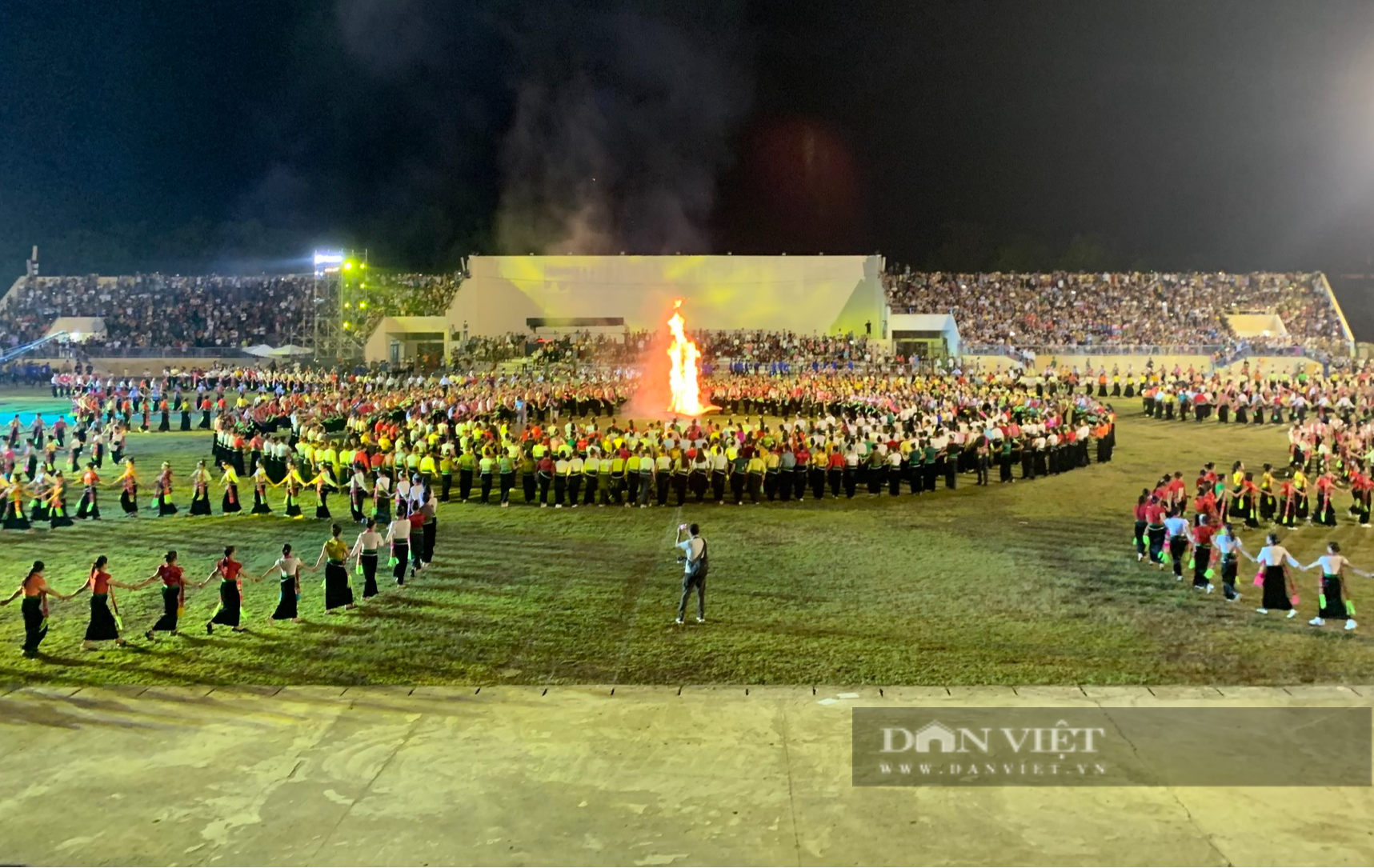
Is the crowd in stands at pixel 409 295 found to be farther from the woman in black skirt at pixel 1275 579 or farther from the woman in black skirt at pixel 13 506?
the woman in black skirt at pixel 1275 579

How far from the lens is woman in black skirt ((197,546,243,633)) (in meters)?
10.3

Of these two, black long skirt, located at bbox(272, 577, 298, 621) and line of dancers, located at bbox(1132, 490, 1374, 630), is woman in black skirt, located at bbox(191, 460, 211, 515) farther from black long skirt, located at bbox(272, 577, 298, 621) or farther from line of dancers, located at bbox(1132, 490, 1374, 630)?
line of dancers, located at bbox(1132, 490, 1374, 630)

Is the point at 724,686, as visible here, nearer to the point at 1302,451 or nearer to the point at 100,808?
the point at 100,808

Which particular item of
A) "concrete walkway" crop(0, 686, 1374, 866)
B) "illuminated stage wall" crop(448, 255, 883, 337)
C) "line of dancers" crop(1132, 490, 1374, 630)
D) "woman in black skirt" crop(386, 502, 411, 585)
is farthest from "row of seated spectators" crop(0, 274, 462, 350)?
"concrete walkway" crop(0, 686, 1374, 866)

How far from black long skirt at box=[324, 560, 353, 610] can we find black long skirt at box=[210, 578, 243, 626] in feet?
3.22

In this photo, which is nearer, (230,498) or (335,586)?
(335,586)

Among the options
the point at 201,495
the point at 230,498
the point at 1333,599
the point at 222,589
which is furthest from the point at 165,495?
the point at 1333,599

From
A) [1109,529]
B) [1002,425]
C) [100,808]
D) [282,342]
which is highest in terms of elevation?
[282,342]

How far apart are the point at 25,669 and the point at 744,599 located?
729cm

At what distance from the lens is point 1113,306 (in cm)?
5219

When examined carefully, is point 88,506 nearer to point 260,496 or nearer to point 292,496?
point 260,496

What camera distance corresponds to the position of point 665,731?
7656mm

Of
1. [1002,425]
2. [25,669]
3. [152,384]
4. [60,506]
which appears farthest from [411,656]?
[152,384]

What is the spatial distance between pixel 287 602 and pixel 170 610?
44.9 inches
